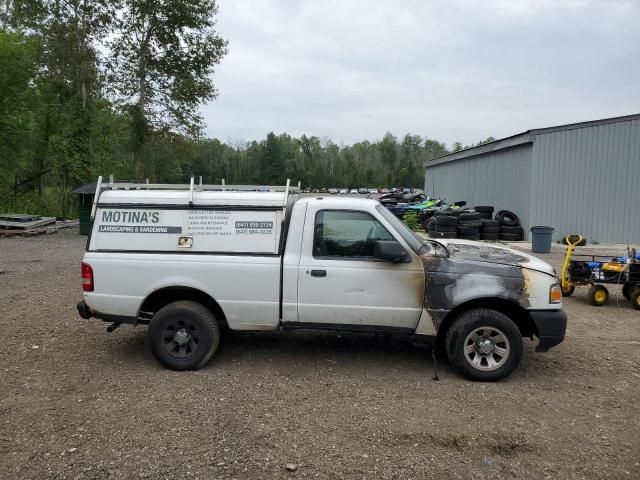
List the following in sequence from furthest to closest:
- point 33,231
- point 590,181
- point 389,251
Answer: point 33,231, point 590,181, point 389,251

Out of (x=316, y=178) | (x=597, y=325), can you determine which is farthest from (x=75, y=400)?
(x=316, y=178)

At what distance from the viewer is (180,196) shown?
5.29m

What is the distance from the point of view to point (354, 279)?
16.3 feet

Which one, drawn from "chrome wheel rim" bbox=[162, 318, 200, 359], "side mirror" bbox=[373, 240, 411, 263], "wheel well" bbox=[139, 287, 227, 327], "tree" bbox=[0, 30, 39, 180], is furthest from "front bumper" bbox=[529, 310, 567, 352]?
"tree" bbox=[0, 30, 39, 180]

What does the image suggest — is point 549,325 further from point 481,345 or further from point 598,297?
point 598,297

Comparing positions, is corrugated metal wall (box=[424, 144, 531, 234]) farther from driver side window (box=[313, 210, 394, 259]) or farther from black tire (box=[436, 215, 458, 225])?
driver side window (box=[313, 210, 394, 259])

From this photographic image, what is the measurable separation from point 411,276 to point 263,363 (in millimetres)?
1858

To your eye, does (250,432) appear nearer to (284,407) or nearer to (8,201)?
(284,407)

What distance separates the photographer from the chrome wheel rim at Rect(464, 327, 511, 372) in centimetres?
490

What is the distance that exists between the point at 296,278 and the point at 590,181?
1527 cm

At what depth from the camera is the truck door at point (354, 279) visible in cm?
495

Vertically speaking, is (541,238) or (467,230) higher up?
(467,230)

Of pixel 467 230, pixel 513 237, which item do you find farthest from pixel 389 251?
pixel 513 237

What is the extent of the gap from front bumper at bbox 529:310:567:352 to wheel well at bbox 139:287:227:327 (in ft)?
10.3
